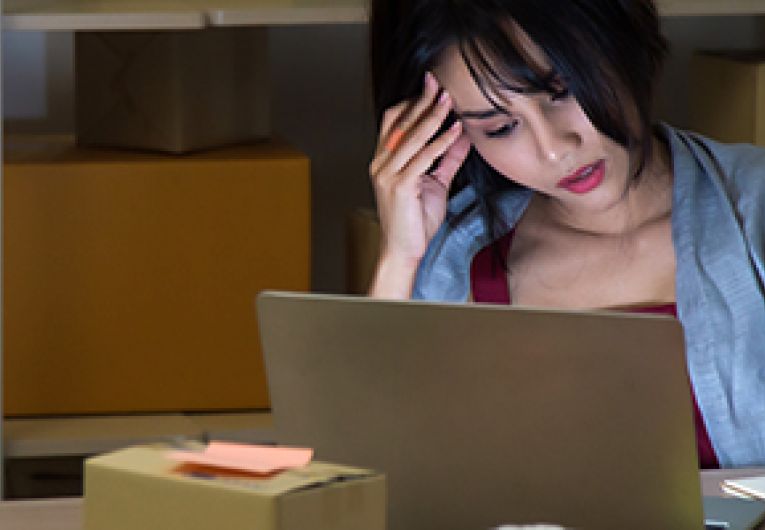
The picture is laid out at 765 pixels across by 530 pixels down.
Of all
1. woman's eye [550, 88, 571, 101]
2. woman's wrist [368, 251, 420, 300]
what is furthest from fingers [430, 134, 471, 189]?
woman's eye [550, 88, 571, 101]

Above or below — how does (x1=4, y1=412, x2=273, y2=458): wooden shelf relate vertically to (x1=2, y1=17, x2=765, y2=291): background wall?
below

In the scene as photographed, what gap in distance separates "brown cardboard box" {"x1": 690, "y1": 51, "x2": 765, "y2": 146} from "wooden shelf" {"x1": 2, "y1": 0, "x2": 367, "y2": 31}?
2.05 ft

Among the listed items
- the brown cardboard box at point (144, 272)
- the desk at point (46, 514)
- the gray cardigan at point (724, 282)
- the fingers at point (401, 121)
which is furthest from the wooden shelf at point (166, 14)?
the desk at point (46, 514)

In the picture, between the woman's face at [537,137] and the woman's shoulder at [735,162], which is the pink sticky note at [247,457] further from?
the woman's shoulder at [735,162]

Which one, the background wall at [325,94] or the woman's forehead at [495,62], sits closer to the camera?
the woman's forehead at [495,62]

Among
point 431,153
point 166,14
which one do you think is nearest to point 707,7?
point 431,153

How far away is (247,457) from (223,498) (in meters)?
0.05

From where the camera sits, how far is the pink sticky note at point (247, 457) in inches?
30.9

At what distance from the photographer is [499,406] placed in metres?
0.92

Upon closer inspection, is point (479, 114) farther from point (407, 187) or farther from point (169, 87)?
point (169, 87)

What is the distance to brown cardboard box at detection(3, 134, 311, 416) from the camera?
2045mm

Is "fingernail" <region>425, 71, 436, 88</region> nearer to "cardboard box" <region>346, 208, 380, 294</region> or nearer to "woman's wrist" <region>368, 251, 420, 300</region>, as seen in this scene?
"woman's wrist" <region>368, 251, 420, 300</region>

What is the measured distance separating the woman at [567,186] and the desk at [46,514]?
1.01 ft

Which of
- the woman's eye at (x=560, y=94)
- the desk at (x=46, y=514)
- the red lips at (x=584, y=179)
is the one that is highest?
the woman's eye at (x=560, y=94)
